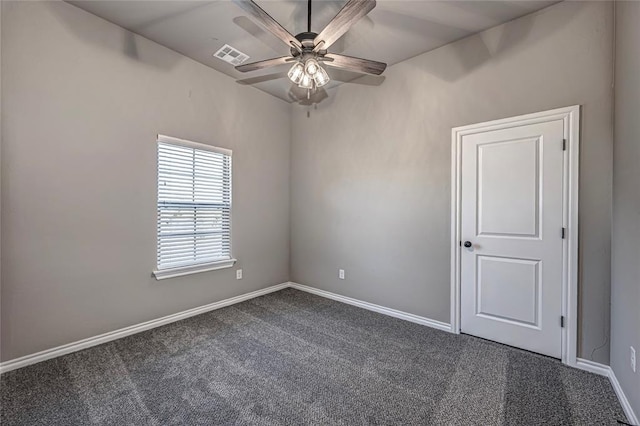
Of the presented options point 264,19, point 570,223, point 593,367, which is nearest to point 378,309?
point 593,367

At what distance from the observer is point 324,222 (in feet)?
13.1

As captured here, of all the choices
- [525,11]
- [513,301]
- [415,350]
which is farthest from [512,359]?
[525,11]

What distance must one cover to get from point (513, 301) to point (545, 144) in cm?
143

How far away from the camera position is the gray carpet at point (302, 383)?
1.67 meters

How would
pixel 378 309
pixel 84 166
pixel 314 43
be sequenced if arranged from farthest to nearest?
pixel 378 309
pixel 84 166
pixel 314 43

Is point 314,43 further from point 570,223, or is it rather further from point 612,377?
point 612,377

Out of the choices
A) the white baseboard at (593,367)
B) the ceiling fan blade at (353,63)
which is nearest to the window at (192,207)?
the ceiling fan blade at (353,63)

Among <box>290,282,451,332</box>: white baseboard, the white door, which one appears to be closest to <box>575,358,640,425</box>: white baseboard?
the white door

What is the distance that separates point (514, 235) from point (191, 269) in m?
3.40

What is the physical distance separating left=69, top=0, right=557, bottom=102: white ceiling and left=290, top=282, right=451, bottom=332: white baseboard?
2959 mm

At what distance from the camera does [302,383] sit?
1.99 meters

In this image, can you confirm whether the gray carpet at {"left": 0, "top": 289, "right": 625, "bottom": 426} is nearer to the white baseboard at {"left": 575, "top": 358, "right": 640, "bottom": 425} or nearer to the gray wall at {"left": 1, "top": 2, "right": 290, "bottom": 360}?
the white baseboard at {"left": 575, "top": 358, "right": 640, "bottom": 425}

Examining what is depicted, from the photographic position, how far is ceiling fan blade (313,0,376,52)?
161 centimetres

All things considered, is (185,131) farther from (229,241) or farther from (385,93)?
(385,93)
